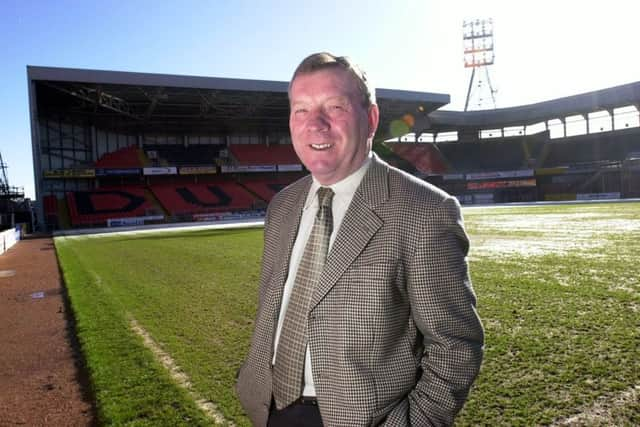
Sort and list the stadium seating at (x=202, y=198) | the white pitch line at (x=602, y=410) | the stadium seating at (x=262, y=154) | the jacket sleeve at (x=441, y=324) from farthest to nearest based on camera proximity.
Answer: the stadium seating at (x=262, y=154) → the stadium seating at (x=202, y=198) → the white pitch line at (x=602, y=410) → the jacket sleeve at (x=441, y=324)

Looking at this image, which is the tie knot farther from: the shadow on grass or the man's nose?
the shadow on grass

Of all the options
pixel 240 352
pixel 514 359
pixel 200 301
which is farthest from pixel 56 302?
pixel 514 359

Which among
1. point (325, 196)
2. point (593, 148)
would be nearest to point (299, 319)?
point (325, 196)

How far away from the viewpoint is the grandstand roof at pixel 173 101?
3255cm

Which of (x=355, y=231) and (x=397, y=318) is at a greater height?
(x=355, y=231)

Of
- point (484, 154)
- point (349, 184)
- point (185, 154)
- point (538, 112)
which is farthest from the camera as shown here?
point (484, 154)

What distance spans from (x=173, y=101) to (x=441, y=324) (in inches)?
1637

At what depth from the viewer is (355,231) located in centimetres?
175

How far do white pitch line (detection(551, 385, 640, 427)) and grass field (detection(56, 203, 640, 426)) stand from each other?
0.05ft

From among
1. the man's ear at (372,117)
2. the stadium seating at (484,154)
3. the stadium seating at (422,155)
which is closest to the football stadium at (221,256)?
the man's ear at (372,117)

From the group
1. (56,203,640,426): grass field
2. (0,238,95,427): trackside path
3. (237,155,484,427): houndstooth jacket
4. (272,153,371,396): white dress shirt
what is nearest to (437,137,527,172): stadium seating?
(56,203,640,426): grass field

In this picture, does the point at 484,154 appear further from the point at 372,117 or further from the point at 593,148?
the point at 372,117

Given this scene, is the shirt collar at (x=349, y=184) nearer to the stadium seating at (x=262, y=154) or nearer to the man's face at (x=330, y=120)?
the man's face at (x=330, y=120)

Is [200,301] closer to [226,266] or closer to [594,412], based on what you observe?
[226,266]
